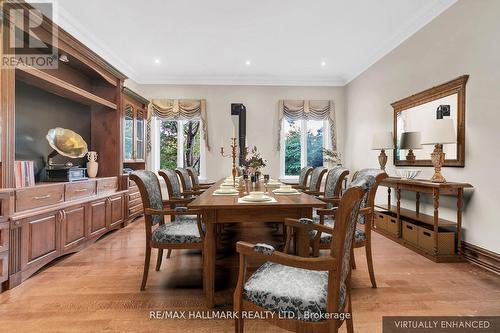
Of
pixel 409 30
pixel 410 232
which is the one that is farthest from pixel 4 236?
pixel 409 30

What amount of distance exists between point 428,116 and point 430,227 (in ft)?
4.66

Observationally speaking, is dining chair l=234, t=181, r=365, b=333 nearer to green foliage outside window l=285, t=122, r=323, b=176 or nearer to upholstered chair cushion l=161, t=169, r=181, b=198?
upholstered chair cushion l=161, t=169, r=181, b=198

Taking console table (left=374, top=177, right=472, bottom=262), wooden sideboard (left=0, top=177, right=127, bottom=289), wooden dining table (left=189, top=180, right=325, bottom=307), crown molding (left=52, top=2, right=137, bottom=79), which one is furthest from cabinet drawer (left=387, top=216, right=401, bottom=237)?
crown molding (left=52, top=2, right=137, bottom=79)

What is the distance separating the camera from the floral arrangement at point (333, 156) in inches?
237

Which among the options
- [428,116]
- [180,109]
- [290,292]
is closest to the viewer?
[290,292]

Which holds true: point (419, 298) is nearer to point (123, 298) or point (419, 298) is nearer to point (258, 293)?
point (258, 293)

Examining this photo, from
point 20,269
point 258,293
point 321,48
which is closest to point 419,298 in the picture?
point 258,293

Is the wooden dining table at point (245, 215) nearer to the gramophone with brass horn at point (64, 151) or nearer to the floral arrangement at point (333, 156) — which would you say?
the gramophone with brass horn at point (64, 151)

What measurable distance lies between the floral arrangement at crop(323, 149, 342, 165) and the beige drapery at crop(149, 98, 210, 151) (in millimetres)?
2692

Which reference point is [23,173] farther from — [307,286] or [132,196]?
[307,286]

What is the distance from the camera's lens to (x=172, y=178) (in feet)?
9.90

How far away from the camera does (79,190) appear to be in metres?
3.19

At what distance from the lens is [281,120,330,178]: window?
6328 mm

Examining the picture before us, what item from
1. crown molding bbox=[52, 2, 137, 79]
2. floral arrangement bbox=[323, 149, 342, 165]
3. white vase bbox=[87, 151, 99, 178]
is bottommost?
white vase bbox=[87, 151, 99, 178]
